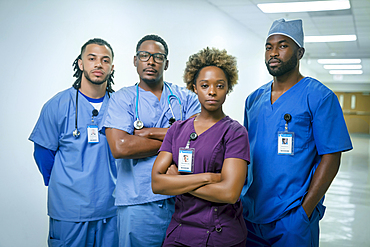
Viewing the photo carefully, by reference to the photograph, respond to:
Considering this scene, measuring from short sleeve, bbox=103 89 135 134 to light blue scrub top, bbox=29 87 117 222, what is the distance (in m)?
0.28

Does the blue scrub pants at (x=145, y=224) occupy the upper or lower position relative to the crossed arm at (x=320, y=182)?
lower

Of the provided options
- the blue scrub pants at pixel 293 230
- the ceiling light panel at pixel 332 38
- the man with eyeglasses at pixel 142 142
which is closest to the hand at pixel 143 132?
the man with eyeglasses at pixel 142 142

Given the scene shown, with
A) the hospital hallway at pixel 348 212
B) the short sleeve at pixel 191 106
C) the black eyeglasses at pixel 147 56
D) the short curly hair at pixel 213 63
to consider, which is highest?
the black eyeglasses at pixel 147 56

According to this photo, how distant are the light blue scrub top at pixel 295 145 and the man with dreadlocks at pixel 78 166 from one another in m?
0.90

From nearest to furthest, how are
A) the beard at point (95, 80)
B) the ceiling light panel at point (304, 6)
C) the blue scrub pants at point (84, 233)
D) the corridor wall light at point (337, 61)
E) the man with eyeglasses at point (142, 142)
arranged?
1. the man with eyeglasses at point (142, 142)
2. the blue scrub pants at point (84, 233)
3. the beard at point (95, 80)
4. the ceiling light panel at point (304, 6)
5. the corridor wall light at point (337, 61)

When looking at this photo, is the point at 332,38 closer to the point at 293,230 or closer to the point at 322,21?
the point at 322,21

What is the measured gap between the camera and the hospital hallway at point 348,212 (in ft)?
10.7

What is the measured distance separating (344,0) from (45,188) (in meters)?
4.48

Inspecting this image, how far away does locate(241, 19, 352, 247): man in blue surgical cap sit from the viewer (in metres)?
1.54

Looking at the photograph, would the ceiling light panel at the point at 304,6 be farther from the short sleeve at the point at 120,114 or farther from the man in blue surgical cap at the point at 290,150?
the short sleeve at the point at 120,114

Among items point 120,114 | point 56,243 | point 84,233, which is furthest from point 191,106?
point 56,243

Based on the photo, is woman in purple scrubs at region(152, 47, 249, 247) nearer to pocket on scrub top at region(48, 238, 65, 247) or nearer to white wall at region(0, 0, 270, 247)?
pocket on scrub top at region(48, 238, 65, 247)

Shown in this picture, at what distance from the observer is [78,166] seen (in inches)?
74.5

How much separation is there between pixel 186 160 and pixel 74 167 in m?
0.92
